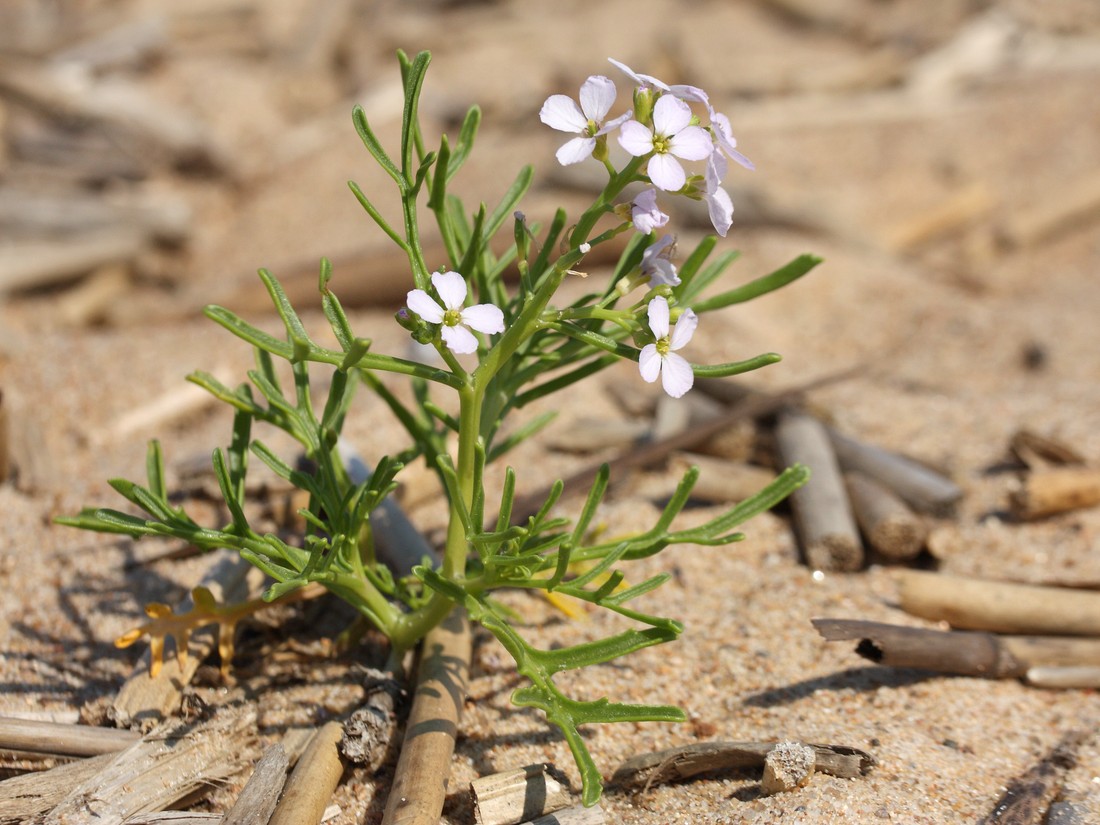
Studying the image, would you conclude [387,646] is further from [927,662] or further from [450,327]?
[927,662]

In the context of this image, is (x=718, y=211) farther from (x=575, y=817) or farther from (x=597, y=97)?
(x=575, y=817)

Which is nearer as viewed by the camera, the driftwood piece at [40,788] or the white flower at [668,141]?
the white flower at [668,141]

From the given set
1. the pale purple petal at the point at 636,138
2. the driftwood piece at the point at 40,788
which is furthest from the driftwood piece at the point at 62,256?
the pale purple petal at the point at 636,138

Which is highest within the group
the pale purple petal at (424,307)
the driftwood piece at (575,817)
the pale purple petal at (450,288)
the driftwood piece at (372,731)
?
the pale purple petal at (450,288)

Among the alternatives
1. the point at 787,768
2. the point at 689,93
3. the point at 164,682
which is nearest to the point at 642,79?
the point at 689,93

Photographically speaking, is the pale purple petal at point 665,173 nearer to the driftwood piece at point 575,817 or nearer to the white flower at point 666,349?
the white flower at point 666,349
